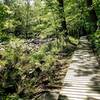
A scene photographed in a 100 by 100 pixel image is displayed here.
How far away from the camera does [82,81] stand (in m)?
8.84

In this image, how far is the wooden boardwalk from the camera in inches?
292

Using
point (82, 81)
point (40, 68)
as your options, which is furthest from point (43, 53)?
point (82, 81)

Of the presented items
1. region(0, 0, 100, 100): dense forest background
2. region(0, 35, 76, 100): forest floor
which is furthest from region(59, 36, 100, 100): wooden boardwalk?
region(0, 0, 100, 100): dense forest background

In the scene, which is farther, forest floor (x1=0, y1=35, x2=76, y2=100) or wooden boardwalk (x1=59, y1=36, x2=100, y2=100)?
forest floor (x1=0, y1=35, x2=76, y2=100)

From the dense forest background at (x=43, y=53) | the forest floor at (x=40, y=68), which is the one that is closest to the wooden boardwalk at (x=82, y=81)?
the forest floor at (x=40, y=68)

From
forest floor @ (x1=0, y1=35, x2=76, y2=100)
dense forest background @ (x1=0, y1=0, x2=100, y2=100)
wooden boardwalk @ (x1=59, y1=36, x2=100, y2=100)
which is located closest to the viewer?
wooden boardwalk @ (x1=59, y1=36, x2=100, y2=100)

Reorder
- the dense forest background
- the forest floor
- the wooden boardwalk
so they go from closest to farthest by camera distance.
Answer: the wooden boardwalk → the forest floor → the dense forest background

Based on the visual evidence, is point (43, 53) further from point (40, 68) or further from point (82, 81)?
point (82, 81)

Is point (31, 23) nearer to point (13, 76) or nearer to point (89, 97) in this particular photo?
point (13, 76)

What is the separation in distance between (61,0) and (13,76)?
34.5 feet

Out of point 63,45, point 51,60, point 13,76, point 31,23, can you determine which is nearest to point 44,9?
point 63,45

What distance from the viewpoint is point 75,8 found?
20.7 m

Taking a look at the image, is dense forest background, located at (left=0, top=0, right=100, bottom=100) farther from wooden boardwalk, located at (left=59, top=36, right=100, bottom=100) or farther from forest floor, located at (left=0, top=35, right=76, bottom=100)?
wooden boardwalk, located at (left=59, top=36, right=100, bottom=100)

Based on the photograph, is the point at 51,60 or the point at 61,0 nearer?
the point at 51,60
